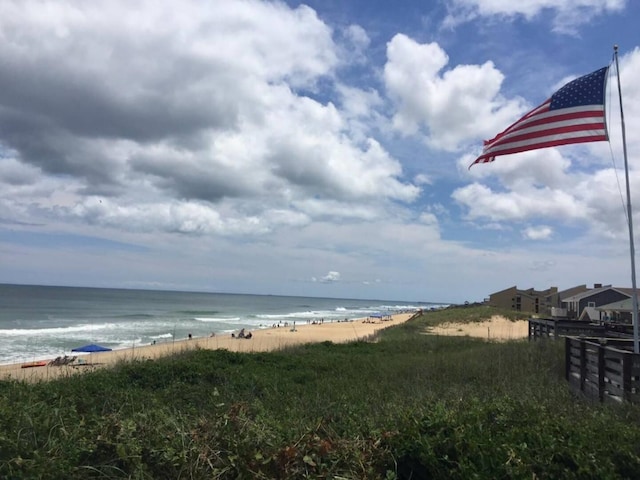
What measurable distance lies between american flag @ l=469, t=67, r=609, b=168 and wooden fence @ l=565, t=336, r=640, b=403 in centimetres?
383

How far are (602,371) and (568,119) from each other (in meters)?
4.67

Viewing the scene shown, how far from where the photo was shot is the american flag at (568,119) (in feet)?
31.0

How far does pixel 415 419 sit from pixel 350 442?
67 centimetres

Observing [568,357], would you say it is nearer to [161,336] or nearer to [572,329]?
[572,329]

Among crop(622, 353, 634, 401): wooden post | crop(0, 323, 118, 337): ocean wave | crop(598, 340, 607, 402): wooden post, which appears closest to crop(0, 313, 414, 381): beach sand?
crop(598, 340, 607, 402): wooden post

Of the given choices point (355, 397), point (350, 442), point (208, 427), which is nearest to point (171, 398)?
point (355, 397)

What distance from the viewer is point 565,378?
1030 centimetres

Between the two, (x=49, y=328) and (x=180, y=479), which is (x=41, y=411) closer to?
(x=180, y=479)

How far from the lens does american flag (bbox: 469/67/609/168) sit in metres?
9.45

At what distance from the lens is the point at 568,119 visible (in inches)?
380

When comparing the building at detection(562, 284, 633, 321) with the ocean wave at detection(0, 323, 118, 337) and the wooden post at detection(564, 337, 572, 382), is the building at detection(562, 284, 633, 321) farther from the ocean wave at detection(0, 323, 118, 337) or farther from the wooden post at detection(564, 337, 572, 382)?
the ocean wave at detection(0, 323, 118, 337)

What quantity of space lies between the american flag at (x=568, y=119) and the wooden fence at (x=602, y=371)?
3.83 m

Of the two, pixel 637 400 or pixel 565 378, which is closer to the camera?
pixel 637 400

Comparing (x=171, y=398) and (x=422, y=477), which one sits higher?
(x=422, y=477)
